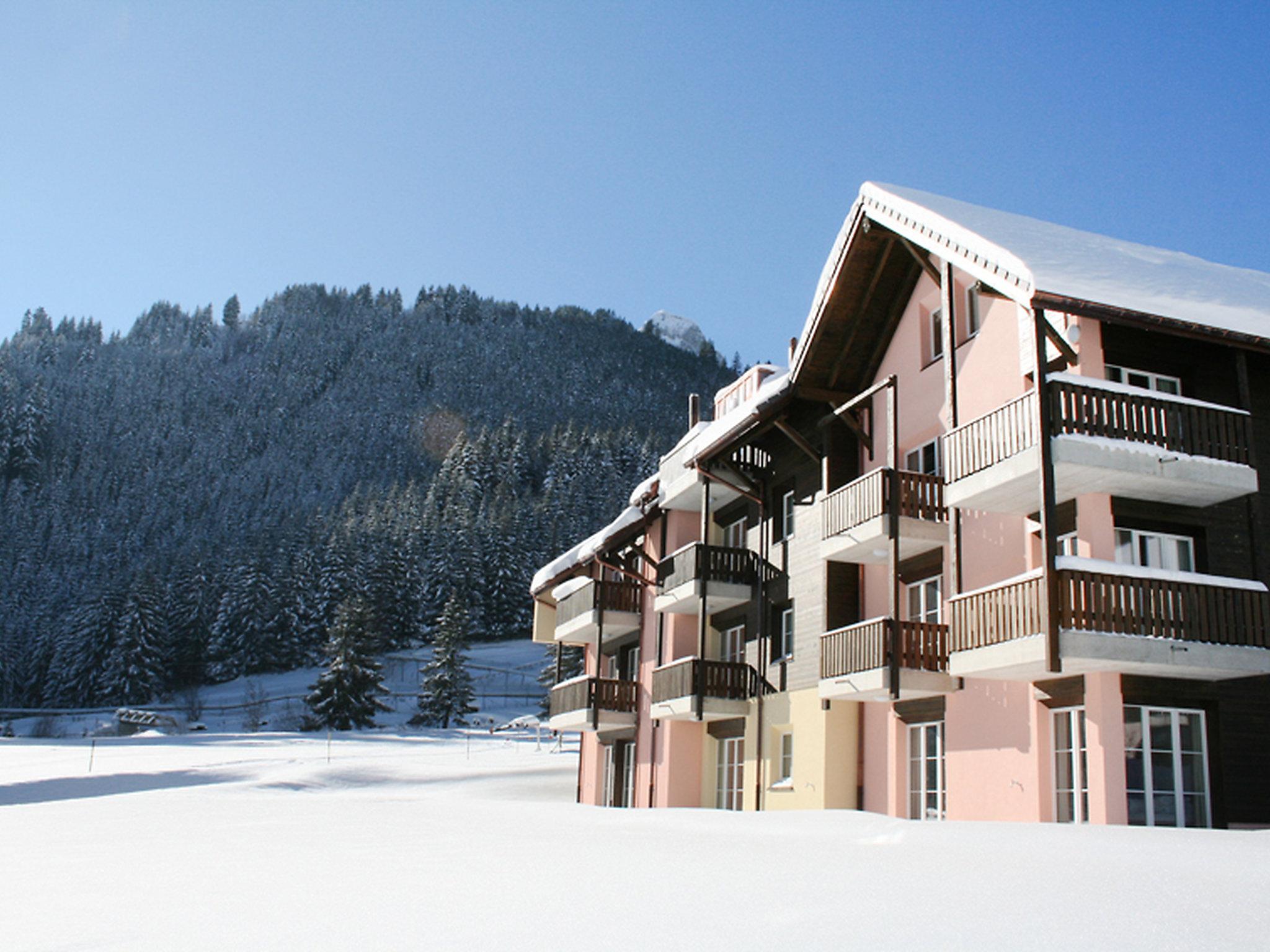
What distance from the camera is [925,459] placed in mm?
20312

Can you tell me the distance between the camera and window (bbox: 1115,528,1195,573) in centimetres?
1582

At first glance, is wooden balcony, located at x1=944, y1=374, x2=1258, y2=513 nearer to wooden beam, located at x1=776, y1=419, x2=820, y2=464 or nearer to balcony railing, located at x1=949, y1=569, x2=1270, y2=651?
balcony railing, located at x1=949, y1=569, x2=1270, y2=651

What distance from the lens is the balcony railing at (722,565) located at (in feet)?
83.4

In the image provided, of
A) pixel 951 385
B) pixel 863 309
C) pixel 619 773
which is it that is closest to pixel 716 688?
pixel 863 309

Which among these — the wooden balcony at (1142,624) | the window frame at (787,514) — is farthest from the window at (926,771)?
the window frame at (787,514)

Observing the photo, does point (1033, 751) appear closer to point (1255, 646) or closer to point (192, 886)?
point (1255, 646)

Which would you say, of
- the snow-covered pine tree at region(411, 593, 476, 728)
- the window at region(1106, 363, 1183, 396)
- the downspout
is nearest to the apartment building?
the window at region(1106, 363, 1183, 396)

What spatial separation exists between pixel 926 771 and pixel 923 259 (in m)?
8.51

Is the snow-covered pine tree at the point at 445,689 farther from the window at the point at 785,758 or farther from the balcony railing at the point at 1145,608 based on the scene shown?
the balcony railing at the point at 1145,608

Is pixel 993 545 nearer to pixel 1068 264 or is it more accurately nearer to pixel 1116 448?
pixel 1116 448

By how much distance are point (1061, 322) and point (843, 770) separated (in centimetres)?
907

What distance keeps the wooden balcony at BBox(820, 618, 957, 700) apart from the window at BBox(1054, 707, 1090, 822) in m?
2.27

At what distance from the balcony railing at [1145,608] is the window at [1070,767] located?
157cm

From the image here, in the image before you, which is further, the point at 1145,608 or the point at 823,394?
the point at 823,394
